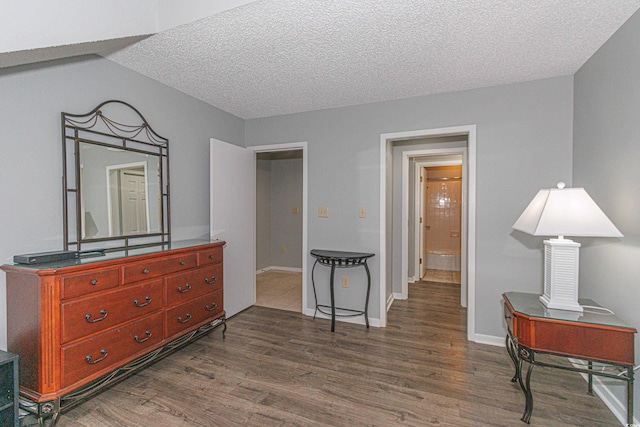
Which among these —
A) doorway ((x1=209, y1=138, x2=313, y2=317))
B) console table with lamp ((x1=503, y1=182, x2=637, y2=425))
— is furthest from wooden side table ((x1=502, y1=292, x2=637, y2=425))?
doorway ((x1=209, y1=138, x2=313, y2=317))

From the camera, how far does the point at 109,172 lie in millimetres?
2264

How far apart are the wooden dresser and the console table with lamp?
2.48 m

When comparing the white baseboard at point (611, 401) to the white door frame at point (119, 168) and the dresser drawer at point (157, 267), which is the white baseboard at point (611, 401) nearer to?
the dresser drawer at point (157, 267)

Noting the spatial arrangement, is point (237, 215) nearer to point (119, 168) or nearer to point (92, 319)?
point (119, 168)

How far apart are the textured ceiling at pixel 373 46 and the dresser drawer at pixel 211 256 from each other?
1573mm

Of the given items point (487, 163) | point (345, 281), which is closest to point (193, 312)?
point (345, 281)

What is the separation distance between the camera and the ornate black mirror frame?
2023 millimetres

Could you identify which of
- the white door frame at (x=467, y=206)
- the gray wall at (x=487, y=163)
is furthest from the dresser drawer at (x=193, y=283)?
the white door frame at (x=467, y=206)

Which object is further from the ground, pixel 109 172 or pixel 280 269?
pixel 109 172

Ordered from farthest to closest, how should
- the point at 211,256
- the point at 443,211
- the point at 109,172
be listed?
1. the point at 443,211
2. the point at 211,256
3. the point at 109,172

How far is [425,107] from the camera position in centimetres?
298

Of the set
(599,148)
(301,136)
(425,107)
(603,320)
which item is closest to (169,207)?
(301,136)

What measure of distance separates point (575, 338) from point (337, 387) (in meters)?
1.48

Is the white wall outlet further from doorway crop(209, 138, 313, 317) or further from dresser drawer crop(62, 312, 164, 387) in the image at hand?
dresser drawer crop(62, 312, 164, 387)
